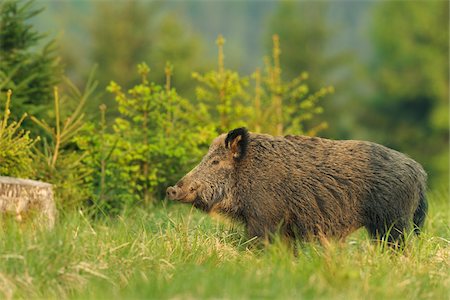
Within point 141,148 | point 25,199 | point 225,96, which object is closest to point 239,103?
point 225,96

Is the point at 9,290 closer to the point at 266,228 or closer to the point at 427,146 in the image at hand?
the point at 266,228

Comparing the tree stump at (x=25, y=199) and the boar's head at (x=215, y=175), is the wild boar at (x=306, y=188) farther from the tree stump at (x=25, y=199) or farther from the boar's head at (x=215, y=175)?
the tree stump at (x=25, y=199)

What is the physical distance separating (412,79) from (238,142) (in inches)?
895

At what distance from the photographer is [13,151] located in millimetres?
8914

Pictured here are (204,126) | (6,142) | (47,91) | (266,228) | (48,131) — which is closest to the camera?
(266,228)

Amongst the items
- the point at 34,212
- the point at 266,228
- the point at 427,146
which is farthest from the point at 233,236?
the point at 427,146

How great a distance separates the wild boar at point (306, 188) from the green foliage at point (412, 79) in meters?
20.6

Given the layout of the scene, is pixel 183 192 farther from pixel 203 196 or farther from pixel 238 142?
pixel 238 142

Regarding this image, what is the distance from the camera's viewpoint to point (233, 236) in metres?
8.18

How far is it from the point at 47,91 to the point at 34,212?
3511mm

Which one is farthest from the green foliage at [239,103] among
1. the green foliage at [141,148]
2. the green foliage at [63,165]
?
the green foliage at [63,165]

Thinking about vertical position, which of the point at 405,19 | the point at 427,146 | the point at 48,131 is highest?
the point at 405,19

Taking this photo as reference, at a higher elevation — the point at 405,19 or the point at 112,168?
the point at 405,19

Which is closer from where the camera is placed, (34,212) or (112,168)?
(34,212)
